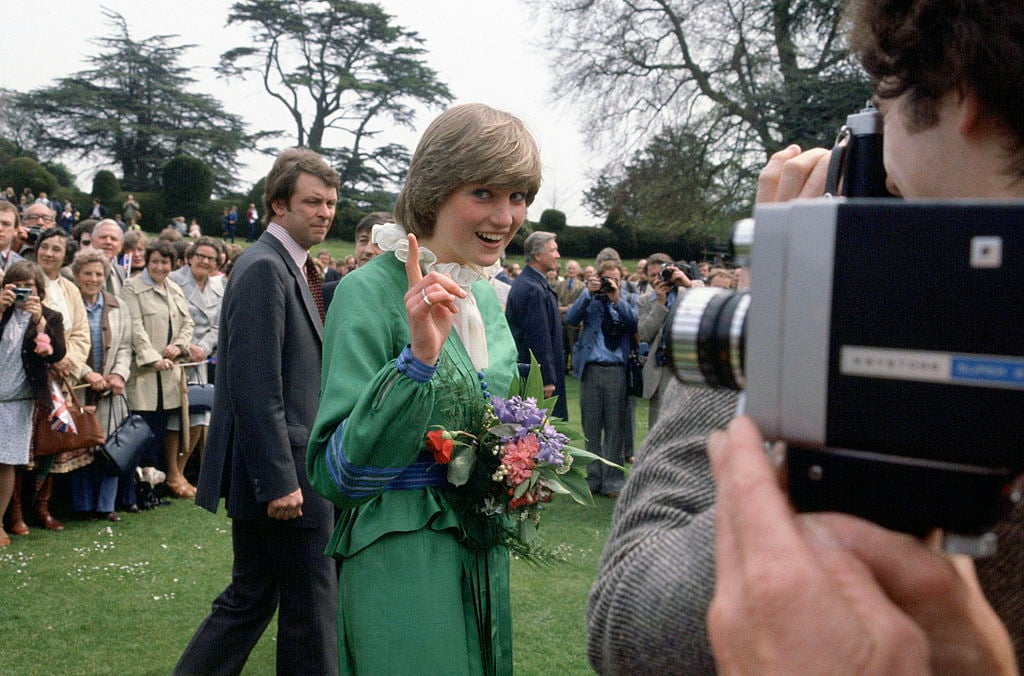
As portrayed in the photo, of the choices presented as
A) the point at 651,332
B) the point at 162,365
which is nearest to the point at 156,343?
the point at 162,365

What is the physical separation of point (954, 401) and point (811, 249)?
0.15 meters

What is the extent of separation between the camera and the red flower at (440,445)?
7.60 feet

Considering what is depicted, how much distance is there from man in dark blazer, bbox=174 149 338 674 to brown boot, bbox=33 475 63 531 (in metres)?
3.62

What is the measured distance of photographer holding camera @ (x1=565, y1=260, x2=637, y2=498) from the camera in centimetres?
845

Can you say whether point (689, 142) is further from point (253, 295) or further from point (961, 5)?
point (961, 5)

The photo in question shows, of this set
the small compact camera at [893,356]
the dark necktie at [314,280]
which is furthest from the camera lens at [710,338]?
the dark necktie at [314,280]

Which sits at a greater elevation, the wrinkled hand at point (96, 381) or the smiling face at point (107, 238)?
the smiling face at point (107, 238)

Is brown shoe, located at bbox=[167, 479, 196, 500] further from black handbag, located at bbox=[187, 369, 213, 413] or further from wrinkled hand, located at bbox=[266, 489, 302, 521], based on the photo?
wrinkled hand, located at bbox=[266, 489, 302, 521]

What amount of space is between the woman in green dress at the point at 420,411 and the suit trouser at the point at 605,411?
592cm

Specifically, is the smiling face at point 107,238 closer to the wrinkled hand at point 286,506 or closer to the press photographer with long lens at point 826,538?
the wrinkled hand at point 286,506

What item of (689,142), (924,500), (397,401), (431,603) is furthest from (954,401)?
(689,142)

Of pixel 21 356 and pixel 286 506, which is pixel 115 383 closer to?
pixel 21 356

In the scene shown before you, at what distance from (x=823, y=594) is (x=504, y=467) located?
179 centimetres

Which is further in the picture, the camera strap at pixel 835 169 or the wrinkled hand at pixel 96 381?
the wrinkled hand at pixel 96 381
